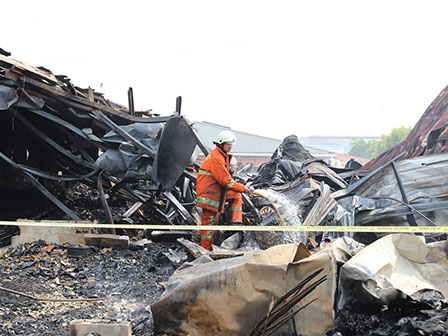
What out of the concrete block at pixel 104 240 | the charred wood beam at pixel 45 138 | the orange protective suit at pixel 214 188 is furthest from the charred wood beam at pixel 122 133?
the concrete block at pixel 104 240

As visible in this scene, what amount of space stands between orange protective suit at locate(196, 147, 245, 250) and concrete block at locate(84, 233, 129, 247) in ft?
3.98

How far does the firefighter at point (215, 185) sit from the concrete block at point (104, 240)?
1215 millimetres

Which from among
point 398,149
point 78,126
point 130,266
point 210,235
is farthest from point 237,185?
point 398,149

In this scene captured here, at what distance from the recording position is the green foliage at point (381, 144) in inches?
1922

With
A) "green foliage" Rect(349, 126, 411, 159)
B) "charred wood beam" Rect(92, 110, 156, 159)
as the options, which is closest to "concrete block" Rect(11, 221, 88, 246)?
"charred wood beam" Rect(92, 110, 156, 159)

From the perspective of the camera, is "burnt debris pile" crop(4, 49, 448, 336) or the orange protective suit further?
the orange protective suit

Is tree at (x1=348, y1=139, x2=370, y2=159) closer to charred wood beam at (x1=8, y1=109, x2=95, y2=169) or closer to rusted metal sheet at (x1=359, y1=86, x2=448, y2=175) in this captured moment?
rusted metal sheet at (x1=359, y1=86, x2=448, y2=175)

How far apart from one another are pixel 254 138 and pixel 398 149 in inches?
1243

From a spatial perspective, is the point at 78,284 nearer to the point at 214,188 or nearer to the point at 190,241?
the point at 190,241

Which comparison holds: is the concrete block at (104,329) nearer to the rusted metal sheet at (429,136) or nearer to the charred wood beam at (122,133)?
the charred wood beam at (122,133)

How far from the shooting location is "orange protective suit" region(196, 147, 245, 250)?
210 inches

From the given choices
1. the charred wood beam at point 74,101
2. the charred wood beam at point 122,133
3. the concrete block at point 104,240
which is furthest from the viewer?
the charred wood beam at point 122,133

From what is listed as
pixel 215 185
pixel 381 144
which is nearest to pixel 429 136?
pixel 215 185

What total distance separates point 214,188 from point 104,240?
5.87 ft
